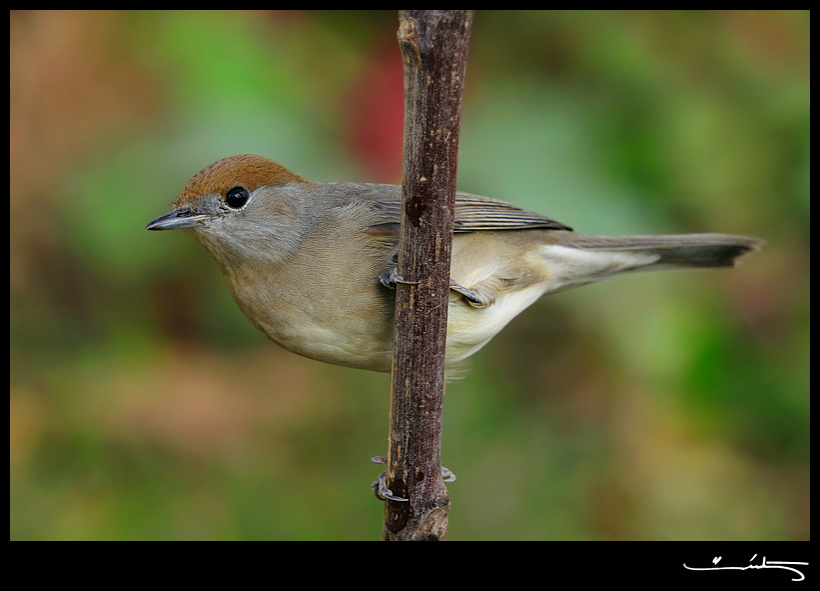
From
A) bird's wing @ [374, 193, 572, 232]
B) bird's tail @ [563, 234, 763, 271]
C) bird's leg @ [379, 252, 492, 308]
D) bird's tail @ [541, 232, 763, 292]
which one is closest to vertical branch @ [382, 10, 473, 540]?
bird's leg @ [379, 252, 492, 308]

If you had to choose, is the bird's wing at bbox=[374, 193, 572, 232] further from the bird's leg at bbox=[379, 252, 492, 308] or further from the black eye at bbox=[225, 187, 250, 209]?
the black eye at bbox=[225, 187, 250, 209]

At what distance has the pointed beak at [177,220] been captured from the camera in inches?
134

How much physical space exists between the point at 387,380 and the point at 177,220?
1.59 meters

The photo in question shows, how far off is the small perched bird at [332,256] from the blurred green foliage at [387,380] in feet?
A: 0.52

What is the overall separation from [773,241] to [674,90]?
945 mm

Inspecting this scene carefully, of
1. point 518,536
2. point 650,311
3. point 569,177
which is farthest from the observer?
point 518,536

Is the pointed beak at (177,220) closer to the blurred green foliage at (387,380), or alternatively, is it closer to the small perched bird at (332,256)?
the small perched bird at (332,256)

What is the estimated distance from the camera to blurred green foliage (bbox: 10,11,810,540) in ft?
12.4

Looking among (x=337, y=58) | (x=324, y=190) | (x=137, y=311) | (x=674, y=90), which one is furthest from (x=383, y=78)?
(x=137, y=311)

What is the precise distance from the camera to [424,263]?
2.64 metres

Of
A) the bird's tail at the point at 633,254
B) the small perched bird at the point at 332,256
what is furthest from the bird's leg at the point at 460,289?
→ the bird's tail at the point at 633,254

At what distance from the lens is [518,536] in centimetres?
436

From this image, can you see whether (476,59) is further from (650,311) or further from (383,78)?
(650,311)

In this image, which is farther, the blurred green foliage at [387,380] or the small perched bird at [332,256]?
the blurred green foliage at [387,380]
